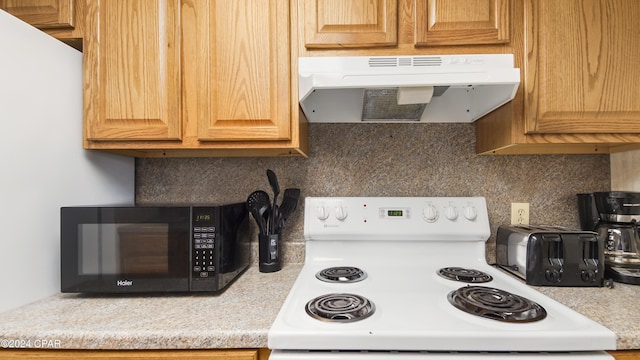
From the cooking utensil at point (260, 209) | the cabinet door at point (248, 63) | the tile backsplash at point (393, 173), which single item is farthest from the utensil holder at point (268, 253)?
the cabinet door at point (248, 63)

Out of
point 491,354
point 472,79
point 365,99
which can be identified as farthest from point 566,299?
point 365,99

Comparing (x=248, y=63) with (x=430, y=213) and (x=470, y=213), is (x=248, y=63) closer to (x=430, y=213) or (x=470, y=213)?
(x=430, y=213)

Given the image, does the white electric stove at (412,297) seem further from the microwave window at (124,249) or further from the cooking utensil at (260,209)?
the microwave window at (124,249)

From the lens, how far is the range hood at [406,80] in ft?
2.82

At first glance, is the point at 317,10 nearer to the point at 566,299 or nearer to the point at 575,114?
the point at 575,114

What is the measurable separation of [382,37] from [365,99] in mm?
213

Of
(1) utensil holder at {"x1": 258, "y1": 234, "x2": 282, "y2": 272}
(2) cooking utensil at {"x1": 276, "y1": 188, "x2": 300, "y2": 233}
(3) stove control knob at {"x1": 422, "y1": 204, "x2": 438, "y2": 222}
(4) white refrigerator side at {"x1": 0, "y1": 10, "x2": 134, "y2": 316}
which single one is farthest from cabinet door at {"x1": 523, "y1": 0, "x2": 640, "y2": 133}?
(4) white refrigerator side at {"x1": 0, "y1": 10, "x2": 134, "y2": 316}

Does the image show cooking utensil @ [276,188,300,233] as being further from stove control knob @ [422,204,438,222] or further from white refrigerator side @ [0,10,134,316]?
white refrigerator side @ [0,10,134,316]

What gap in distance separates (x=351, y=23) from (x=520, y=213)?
1.06 m

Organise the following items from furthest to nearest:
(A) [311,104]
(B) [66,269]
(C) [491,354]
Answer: (A) [311,104], (B) [66,269], (C) [491,354]

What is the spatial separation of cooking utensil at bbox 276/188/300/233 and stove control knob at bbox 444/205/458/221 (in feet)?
2.01

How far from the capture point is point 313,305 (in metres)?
0.80

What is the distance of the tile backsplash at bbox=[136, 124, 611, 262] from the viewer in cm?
129

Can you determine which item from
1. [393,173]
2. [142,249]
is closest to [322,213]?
[393,173]
